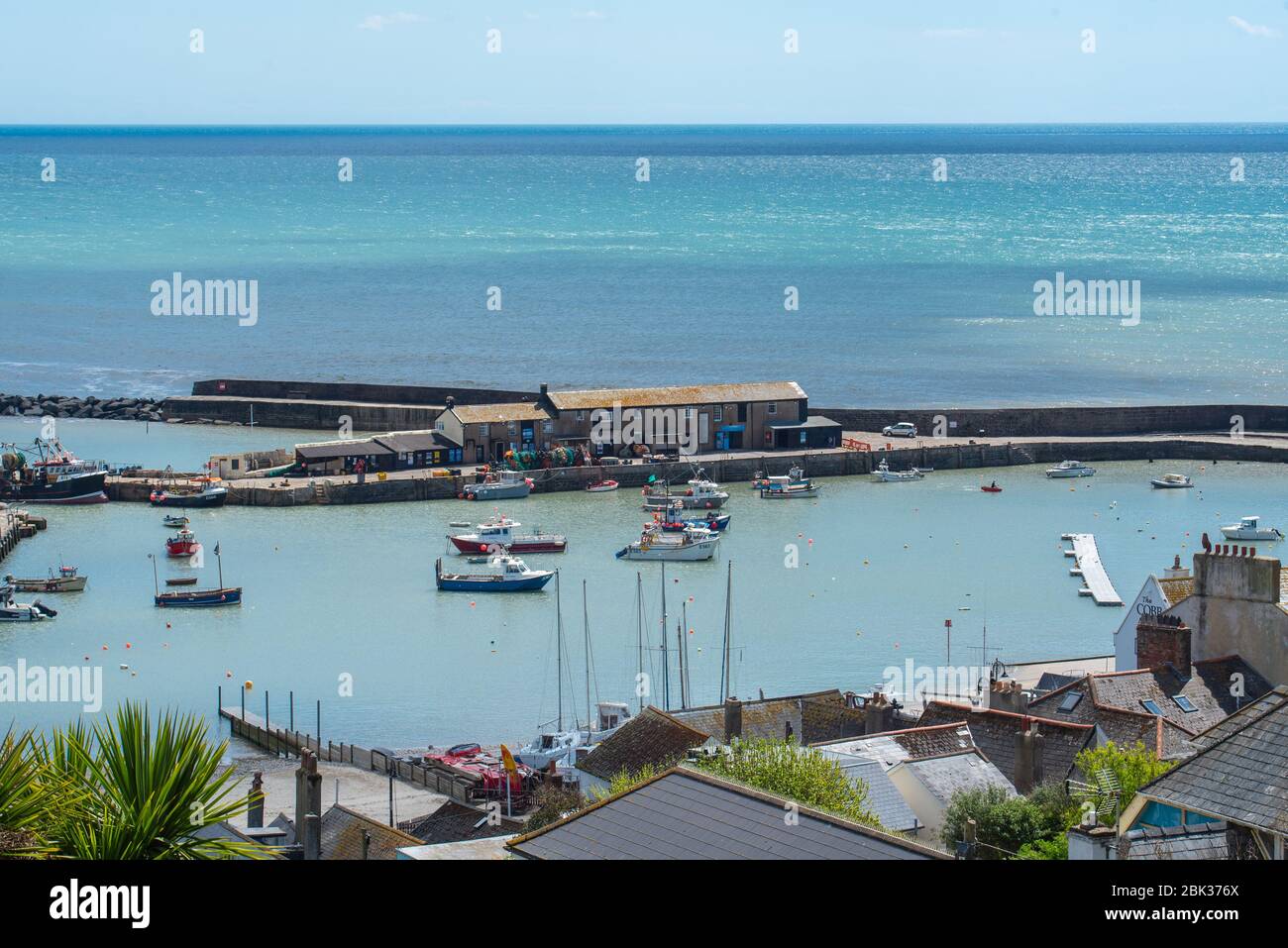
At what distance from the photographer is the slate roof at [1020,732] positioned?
798 inches

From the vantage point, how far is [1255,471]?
200ft

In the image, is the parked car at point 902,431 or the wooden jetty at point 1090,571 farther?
the parked car at point 902,431

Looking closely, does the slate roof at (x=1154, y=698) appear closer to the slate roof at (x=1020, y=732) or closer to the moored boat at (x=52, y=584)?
the slate roof at (x=1020, y=732)

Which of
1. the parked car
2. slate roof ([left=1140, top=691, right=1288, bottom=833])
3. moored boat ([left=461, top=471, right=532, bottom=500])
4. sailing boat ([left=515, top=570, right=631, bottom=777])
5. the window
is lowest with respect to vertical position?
sailing boat ([left=515, top=570, right=631, bottom=777])

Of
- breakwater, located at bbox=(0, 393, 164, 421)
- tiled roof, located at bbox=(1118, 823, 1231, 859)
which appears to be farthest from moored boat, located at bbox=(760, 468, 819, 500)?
tiled roof, located at bbox=(1118, 823, 1231, 859)

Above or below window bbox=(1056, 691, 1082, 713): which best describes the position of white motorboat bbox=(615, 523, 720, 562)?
below

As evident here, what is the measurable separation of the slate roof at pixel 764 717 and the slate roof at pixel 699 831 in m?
14.4

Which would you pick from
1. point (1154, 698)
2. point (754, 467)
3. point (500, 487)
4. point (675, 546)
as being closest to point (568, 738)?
point (1154, 698)

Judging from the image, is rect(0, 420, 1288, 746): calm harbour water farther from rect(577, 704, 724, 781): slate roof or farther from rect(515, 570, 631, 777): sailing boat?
rect(577, 704, 724, 781): slate roof

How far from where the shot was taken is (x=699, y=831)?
8.38m

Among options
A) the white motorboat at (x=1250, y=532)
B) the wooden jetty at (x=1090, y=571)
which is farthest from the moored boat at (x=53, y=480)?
the white motorboat at (x=1250, y=532)

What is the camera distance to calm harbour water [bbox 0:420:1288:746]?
35.6m

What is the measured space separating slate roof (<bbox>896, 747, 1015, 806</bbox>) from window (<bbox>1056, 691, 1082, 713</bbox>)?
1.86 m
